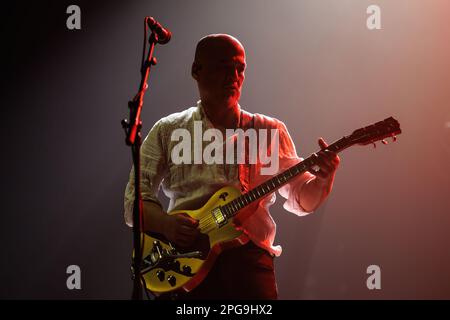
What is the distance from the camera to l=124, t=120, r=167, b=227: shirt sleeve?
2627 millimetres

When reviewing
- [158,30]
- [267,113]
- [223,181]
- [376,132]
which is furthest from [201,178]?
[267,113]

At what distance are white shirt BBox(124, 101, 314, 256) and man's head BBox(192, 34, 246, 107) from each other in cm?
14

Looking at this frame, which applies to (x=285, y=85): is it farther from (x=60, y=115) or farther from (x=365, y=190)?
(x=60, y=115)

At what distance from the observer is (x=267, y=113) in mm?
3760

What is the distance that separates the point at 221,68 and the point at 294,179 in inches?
27.4

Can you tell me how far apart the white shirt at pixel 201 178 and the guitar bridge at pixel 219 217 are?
0.11 metres

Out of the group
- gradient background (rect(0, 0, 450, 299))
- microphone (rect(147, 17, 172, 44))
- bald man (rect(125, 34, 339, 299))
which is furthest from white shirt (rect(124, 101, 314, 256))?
gradient background (rect(0, 0, 450, 299))

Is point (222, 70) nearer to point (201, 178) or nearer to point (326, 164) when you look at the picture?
point (201, 178)

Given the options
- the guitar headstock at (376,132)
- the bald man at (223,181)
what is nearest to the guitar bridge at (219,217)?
the bald man at (223,181)

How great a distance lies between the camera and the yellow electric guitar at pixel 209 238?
2.41m

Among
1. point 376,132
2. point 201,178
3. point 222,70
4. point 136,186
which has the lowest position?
point 136,186

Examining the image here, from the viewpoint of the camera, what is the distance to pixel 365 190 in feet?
12.2

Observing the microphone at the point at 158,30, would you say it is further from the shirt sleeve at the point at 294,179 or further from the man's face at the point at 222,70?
the shirt sleeve at the point at 294,179
